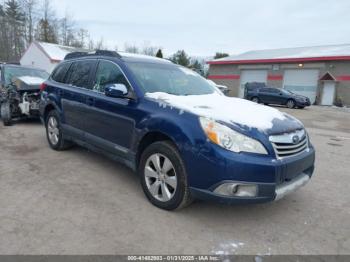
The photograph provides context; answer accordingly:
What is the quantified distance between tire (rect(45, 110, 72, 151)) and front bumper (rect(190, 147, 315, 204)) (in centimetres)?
330

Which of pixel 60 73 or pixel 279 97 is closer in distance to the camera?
pixel 60 73

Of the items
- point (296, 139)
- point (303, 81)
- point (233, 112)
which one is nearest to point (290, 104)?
point (303, 81)

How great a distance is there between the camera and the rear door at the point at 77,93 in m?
4.35

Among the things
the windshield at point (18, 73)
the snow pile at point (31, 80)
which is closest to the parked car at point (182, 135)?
the snow pile at point (31, 80)

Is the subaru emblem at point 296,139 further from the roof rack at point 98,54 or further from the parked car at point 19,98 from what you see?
the parked car at point 19,98

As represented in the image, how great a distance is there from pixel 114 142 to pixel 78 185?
2.57 ft

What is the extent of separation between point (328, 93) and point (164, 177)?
960 inches

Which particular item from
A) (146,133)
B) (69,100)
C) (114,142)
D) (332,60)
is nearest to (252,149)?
(146,133)

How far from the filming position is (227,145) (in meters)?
2.66

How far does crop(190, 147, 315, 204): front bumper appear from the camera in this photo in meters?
2.61

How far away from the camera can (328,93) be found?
23297 mm

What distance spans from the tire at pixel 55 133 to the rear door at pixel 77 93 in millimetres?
388

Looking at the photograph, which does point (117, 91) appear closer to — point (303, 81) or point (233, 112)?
point (233, 112)

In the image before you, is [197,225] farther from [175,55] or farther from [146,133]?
[175,55]
